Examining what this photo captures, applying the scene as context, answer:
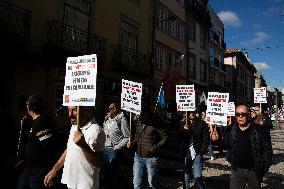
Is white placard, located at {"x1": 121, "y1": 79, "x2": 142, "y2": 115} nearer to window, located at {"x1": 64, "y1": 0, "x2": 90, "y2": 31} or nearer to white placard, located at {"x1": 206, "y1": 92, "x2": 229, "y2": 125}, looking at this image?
white placard, located at {"x1": 206, "y1": 92, "x2": 229, "y2": 125}

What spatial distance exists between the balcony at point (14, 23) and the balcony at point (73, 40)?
110 cm

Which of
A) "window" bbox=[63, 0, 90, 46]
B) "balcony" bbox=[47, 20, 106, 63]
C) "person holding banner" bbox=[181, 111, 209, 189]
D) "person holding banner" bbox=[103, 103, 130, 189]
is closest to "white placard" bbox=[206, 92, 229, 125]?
"person holding banner" bbox=[181, 111, 209, 189]

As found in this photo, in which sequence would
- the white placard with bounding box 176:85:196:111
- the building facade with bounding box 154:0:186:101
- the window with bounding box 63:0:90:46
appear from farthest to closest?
1. the building facade with bounding box 154:0:186:101
2. the window with bounding box 63:0:90:46
3. the white placard with bounding box 176:85:196:111

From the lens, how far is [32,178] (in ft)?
14.0

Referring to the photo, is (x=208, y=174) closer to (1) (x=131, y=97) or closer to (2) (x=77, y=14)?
(1) (x=131, y=97)

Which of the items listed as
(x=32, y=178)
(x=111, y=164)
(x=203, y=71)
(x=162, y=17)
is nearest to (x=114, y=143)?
(x=111, y=164)

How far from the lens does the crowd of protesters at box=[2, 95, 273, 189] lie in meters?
3.67

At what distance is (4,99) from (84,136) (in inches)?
362

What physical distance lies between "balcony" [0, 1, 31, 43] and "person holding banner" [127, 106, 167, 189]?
692cm

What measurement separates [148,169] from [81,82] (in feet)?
7.78

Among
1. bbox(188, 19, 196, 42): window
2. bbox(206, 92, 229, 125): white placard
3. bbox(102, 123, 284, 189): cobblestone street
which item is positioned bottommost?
bbox(102, 123, 284, 189): cobblestone street

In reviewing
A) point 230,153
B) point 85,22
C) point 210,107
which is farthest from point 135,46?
point 230,153

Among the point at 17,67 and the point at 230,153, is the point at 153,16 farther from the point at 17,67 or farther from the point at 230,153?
the point at 230,153

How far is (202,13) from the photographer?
3078 cm
